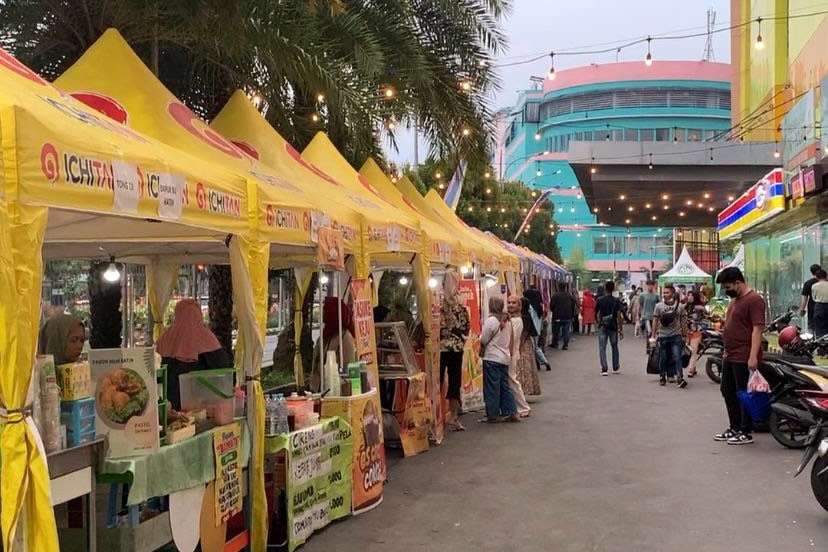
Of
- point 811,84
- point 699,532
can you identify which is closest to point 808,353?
point 699,532

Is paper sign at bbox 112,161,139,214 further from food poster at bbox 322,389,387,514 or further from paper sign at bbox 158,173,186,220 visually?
food poster at bbox 322,389,387,514

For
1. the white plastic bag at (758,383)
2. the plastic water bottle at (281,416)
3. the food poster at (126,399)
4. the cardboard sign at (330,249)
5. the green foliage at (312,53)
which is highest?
the green foliage at (312,53)

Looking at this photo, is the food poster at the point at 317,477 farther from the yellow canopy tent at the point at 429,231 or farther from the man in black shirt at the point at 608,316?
the man in black shirt at the point at 608,316

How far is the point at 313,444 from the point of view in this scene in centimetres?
630

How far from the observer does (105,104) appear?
577 centimetres

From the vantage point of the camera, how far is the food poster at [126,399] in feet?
15.0

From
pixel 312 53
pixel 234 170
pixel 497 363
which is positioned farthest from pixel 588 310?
pixel 234 170

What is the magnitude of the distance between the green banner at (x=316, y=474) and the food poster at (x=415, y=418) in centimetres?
227

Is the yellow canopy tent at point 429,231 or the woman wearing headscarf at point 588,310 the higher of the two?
the yellow canopy tent at point 429,231

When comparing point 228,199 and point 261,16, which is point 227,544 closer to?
point 228,199

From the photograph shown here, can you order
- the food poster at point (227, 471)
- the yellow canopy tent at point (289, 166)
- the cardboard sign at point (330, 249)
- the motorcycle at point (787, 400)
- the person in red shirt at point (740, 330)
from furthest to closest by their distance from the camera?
the person in red shirt at point (740, 330) < the motorcycle at point (787, 400) < the yellow canopy tent at point (289, 166) < the cardboard sign at point (330, 249) < the food poster at point (227, 471)

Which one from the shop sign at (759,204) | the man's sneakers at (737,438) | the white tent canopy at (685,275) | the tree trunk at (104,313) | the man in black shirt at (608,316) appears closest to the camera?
the man's sneakers at (737,438)

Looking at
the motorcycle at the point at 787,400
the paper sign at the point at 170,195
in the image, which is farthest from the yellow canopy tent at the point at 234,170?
the motorcycle at the point at 787,400

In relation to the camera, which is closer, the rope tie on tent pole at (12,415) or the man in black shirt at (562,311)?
the rope tie on tent pole at (12,415)
